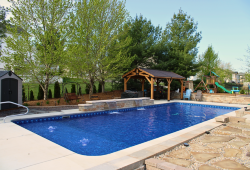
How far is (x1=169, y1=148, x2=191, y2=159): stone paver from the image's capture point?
366cm

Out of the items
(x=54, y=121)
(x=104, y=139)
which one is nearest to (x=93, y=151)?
(x=104, y=139)

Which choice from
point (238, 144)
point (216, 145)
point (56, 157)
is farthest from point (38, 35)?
point (238, 144)

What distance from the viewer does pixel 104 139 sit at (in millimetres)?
5652

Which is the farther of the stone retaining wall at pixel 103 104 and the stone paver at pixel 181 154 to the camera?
the stone retaining wall at pixel 103 104

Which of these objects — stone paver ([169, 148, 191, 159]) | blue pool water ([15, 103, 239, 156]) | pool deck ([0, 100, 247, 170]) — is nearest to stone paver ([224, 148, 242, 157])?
stone paver ([169, 148, 191, 159])

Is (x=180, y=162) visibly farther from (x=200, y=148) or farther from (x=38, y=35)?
(x=38, y=35)

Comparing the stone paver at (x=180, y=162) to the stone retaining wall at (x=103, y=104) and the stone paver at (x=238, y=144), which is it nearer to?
the stone paver at (x=238, y=144)

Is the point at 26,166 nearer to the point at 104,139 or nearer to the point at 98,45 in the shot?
the point at 104,139

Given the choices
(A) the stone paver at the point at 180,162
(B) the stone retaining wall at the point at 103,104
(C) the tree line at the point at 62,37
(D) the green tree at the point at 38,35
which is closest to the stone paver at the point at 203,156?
(A) the stone paver at the point at 180,162

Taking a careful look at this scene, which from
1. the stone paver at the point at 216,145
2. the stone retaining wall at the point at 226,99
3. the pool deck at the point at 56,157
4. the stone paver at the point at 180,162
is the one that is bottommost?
the stone paver at the point at 216,145

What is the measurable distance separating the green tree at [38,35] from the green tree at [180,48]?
32.4ft

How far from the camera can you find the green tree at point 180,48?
63.5 feet

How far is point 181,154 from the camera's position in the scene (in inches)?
149

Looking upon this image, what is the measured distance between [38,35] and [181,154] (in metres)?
12.5
